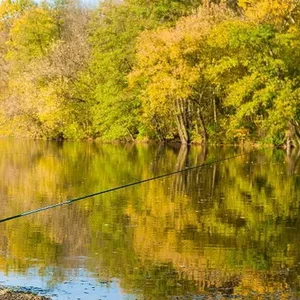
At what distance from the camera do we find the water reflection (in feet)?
30.1

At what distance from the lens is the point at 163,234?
12.6 metres

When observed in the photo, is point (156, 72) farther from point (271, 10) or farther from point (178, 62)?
point (271, 10)

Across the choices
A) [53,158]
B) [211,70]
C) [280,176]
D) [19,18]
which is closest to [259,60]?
[211,70]

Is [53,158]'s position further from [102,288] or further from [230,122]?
[102,288]

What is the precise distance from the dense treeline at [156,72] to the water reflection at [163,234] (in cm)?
1768

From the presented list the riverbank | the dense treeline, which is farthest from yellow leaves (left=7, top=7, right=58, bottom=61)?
the riverbank

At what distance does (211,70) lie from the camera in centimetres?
4203

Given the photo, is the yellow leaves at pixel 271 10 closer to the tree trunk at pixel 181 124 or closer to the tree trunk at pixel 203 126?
the tree trunk at pixel 203 126

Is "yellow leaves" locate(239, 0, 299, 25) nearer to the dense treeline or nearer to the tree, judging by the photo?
the dense treeline

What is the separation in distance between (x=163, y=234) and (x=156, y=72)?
31.3 meters

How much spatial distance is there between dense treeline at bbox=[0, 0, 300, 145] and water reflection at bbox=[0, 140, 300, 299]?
1768 cm

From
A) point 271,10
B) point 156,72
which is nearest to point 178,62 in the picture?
point 156,72

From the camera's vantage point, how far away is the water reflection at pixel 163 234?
9.16 meters

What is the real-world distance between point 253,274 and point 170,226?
13.3 ft
